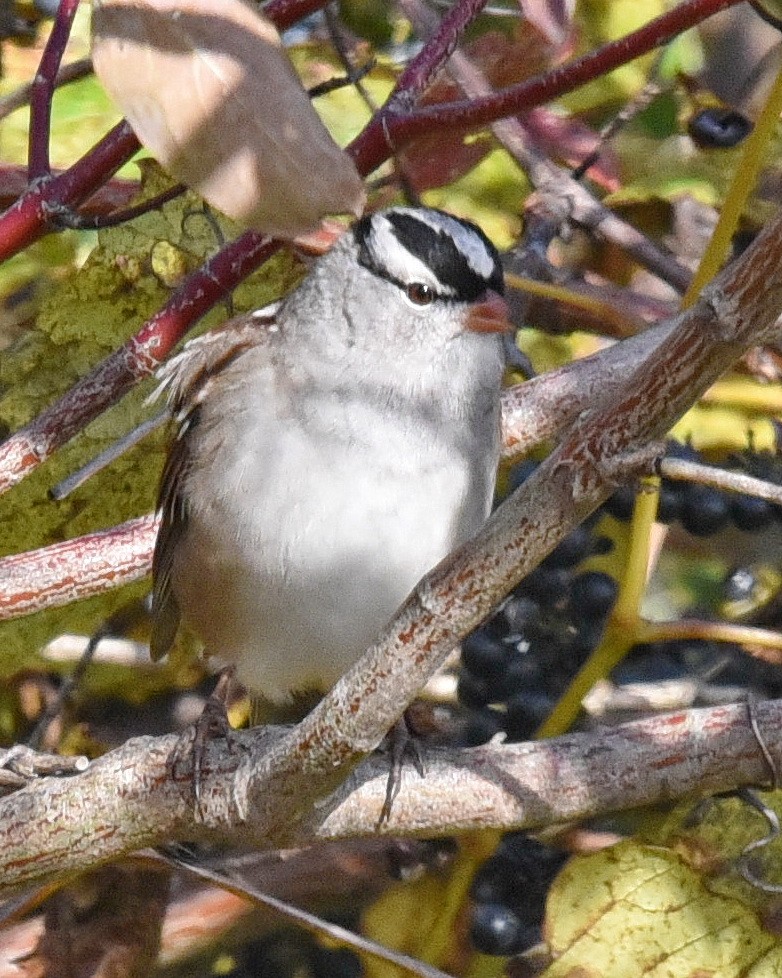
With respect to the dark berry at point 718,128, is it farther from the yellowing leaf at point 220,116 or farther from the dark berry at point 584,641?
the yellowing leaf at point 220,116

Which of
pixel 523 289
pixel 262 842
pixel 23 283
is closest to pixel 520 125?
pixel 523 289

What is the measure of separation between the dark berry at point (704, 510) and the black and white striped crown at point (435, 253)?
19.0 inches

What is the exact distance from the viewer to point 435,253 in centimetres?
193

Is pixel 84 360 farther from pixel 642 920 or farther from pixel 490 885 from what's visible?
pixel 642 920

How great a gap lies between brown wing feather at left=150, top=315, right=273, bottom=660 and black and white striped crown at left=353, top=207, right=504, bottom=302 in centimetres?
18

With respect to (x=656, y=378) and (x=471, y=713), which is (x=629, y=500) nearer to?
(x=471, y=713)

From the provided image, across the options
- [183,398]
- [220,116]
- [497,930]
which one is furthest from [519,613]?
[220,116]

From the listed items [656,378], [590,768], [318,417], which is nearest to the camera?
[656,378]

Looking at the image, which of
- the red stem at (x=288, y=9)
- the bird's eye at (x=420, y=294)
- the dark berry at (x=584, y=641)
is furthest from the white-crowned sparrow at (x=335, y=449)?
the red stem at (x=288, y=9)

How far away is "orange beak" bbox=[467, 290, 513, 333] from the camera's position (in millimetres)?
1881

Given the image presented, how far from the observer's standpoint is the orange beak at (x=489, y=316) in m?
1.88

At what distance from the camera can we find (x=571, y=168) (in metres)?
2.38

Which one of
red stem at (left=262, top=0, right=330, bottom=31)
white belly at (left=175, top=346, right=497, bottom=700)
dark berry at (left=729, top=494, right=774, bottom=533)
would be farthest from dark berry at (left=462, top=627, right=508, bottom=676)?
red stem at (left=262, top=0, right=330, bottom=31)

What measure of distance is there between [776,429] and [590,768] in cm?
96
